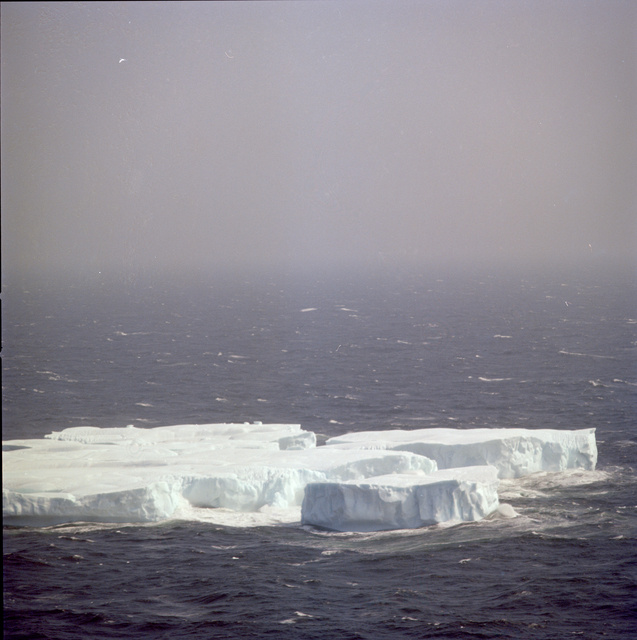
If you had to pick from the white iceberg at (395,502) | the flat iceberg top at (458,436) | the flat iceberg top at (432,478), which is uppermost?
the flat iceberg top at (458,436)

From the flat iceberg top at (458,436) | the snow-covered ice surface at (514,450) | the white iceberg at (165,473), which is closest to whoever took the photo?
the white iceberg at (165,473)

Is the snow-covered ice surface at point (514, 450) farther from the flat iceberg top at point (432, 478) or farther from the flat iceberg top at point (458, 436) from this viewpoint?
the flat iceberg top at point (432, 478)

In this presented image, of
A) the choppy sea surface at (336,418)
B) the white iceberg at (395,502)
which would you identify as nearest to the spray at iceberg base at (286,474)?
the white iceberg at (395,502)

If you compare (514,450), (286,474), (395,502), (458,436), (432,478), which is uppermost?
(458,436)

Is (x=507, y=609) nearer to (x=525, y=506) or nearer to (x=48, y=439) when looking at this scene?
(x=525, y=506)

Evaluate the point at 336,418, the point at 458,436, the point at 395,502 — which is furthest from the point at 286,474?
the point at 336,418

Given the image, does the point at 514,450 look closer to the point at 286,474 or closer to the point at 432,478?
the point at 432,478

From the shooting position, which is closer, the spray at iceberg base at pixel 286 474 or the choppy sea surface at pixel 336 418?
the choppy sea surface at pixel 336 418
